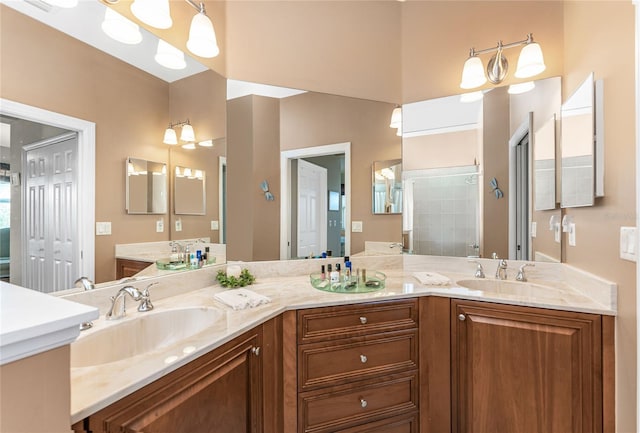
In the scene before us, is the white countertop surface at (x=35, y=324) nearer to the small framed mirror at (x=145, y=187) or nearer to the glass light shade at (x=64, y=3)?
the small framed mirror at (x=145, y=187)

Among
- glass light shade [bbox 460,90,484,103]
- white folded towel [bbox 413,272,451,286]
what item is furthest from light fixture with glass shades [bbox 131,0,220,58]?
white folded towel [bbox 413,272,451,286]

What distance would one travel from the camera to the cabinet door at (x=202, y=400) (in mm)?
774

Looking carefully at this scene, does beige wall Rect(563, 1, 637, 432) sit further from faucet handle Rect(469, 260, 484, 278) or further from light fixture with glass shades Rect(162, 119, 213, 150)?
light fixture with glass shades Rect(162, 119, 213, 150)

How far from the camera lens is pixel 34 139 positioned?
1.07 metres

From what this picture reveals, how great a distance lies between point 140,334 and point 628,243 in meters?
1.89

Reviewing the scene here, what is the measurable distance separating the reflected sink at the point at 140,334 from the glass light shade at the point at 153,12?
4.38 ft

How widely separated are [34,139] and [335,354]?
4.89 feet

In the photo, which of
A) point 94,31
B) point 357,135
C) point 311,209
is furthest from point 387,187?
point 94,31

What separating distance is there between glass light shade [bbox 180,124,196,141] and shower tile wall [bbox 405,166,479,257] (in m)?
1.43

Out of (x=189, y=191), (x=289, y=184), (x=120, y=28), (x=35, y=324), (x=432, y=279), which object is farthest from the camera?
(x=289, y=184)

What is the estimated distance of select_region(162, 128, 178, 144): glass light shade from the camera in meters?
1.56

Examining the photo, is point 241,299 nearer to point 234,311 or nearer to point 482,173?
point 234,311

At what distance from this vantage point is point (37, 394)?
1.74 ft

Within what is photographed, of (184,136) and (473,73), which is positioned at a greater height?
(473,73)
